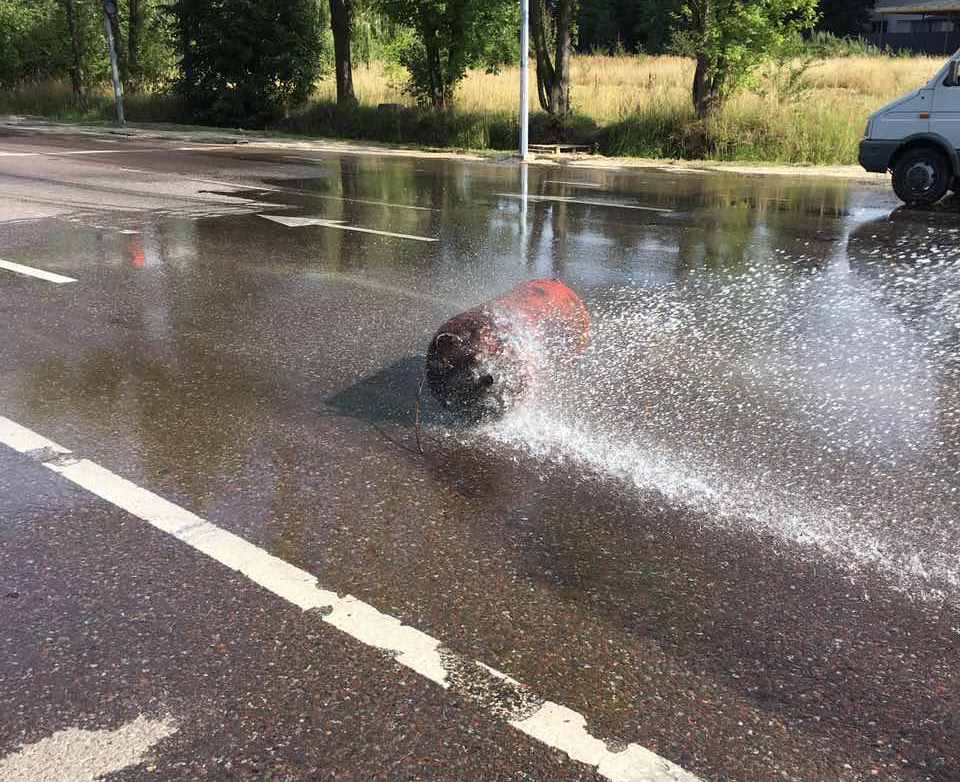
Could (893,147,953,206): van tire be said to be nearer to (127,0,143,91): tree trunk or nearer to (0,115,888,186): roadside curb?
(0,115,888,186): roadside curb

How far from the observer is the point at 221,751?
7.50ft

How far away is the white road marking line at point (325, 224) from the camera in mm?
9633

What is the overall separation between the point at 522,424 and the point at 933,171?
10324 mm

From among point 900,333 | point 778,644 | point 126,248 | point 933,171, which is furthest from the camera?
point 933,171

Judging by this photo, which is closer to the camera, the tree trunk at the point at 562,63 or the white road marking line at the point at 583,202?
the white road marking line at the point at 583,202

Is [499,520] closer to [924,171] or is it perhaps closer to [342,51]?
[924,171]

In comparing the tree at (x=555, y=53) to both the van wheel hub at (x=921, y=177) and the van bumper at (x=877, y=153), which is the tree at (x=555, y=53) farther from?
the van wheel hub at (x=921, y=177)

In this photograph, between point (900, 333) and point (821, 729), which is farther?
point (900, 333)

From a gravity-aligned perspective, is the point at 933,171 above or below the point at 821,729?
above

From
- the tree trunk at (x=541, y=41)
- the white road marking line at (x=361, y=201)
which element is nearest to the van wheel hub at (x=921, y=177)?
the white road marking line at (x=361, y=201)

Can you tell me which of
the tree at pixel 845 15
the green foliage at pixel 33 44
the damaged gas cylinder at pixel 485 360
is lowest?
the damaged gas cylinder at pixel 485 360

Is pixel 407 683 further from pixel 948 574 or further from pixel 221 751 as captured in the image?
pixel 948 574

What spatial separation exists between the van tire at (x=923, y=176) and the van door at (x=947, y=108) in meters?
0.33

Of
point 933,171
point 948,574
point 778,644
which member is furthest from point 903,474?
point 933,171
